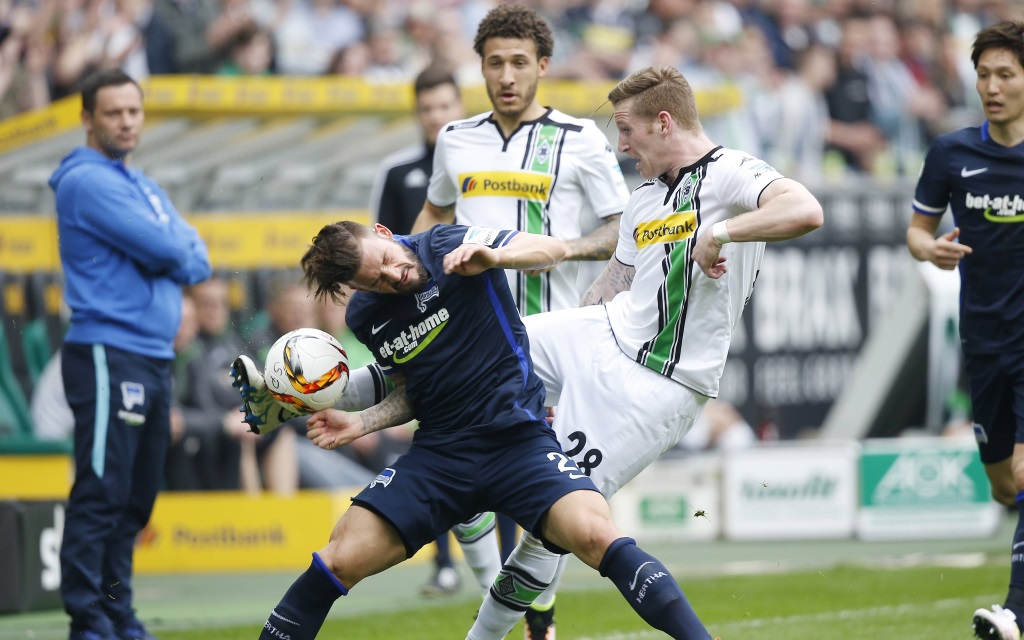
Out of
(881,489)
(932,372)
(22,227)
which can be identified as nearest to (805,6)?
(932,372)

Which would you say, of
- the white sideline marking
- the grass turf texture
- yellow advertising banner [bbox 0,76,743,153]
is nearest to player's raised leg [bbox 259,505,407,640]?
the grass turf texture

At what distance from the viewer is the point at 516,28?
261 inches

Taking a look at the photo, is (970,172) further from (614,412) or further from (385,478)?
(385,478)

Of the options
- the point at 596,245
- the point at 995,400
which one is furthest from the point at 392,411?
the point at 995,400

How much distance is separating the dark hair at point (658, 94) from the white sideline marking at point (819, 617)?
9.43 feet

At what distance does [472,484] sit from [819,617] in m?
3.12

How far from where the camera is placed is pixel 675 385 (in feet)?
18.4

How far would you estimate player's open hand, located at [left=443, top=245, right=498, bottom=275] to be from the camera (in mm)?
5070

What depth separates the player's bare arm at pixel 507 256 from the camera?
508cm

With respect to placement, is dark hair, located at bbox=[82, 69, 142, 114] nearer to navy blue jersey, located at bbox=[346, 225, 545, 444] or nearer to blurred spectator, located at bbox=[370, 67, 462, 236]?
blurred spectator, located at bbox=[370, 67, 462, 236]

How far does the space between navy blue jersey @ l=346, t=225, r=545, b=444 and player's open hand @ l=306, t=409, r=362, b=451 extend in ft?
1.06

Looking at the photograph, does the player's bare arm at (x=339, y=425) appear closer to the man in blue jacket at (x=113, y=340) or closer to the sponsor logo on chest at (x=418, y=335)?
the sponsor logo on chest at (x=418, y=335)

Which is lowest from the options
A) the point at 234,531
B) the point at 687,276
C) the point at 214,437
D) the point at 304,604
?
the point at 234,531

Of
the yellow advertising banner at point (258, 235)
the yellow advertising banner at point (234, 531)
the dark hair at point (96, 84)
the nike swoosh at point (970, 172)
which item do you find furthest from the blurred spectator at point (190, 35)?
the nike swoosh at point (970, 172)
